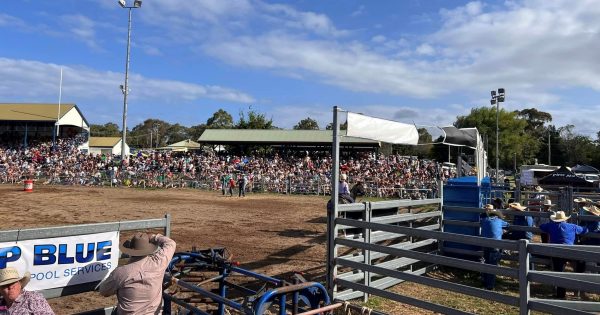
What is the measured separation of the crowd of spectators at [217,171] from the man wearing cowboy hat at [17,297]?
88.0 ft

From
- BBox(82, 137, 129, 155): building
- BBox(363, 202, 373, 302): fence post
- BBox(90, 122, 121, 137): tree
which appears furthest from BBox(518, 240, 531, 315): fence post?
BBox(90, 122, 121, 137): tree

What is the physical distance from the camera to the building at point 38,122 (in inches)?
2074

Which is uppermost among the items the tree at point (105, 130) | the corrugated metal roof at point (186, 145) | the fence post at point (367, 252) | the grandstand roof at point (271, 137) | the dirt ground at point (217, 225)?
the tree at point (105, 130)

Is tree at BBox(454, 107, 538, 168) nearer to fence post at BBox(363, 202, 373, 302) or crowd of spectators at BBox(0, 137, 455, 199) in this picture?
crowd of spectators at BBox(0, 137, 455, 199)

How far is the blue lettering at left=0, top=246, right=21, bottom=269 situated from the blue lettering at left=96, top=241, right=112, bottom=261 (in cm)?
73

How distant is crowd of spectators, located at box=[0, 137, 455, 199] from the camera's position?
1314 inches

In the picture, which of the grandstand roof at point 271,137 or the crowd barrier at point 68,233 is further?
the grandstand roof at point 271,137

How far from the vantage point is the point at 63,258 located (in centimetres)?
419

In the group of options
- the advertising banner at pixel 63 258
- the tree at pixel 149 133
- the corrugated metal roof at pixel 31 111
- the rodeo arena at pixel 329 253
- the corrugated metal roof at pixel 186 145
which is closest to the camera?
the advertising banner at pixel 63 258

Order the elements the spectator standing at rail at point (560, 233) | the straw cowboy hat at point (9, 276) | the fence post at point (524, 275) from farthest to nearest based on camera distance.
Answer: the spectator standing at rail at point (560, 233), the fence post at point (524, 275), the straw cowboy hat at point (9, 276)

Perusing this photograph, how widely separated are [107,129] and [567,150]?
125 metres

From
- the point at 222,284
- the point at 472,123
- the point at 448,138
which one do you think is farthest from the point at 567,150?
the point at 222,284

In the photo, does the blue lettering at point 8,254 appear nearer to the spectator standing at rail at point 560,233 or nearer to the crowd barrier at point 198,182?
the spectator standing at rail at point 560,233

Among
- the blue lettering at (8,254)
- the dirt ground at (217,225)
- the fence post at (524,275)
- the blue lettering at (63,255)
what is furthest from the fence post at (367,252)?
the blue lettering at (8,254)
